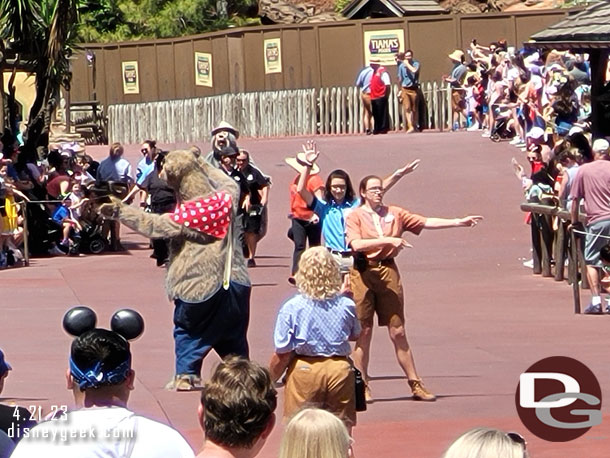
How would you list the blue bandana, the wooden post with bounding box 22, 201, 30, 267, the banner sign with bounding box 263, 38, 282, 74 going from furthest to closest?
the banner sign with bounding box 263, 38, 282, 74, the wooden post with bounding box 22, 201, 30, 267, the blue bandana

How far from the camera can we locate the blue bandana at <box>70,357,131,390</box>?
17.1 ft

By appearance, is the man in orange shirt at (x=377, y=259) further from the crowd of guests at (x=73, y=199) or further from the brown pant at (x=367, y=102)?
the brown pant at (x=367, y=102)

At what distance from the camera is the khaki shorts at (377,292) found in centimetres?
1071

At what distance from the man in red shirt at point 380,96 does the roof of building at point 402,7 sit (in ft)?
17.7

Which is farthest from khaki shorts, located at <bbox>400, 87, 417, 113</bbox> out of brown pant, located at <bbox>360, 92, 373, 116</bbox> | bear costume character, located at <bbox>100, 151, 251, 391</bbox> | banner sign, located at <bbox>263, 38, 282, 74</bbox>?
bear costume character, located at <bbox>100, 151, 251, 391</bbox>

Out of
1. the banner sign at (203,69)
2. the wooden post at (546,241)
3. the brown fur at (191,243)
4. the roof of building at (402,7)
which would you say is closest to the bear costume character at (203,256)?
the brown fur at (191,243)

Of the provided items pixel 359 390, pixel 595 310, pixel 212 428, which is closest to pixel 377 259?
pixel 359 390

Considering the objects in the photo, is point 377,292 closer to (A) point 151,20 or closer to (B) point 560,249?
(B) point 560,249

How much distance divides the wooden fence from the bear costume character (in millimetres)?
24342

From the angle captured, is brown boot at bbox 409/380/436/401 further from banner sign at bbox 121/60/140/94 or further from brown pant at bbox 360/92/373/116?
banner sign at bbox 121/60/140/94

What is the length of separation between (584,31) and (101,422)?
1629cm

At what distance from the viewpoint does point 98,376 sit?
5215mm

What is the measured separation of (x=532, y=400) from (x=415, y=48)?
26.7 meters

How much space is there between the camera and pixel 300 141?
33156mm
